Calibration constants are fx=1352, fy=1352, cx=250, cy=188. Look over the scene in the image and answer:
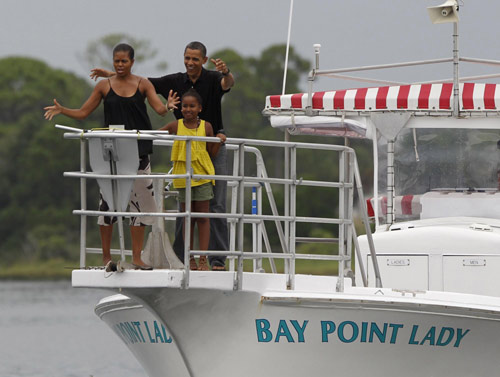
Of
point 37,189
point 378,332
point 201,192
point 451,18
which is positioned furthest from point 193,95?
point 37,189

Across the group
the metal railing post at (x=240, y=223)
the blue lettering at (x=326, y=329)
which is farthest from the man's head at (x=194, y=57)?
the blue lettering at (x=326, y=329)

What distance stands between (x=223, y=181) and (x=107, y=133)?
141 centimetres

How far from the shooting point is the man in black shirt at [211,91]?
38.7 feet

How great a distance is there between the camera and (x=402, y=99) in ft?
45.9

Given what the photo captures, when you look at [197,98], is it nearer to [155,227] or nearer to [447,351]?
[155,227]

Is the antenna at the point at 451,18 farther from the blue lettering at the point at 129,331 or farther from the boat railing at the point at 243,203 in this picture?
the blue lettering at the point at 129,331

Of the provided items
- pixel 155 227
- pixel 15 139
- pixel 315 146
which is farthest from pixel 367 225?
pixel 15 139

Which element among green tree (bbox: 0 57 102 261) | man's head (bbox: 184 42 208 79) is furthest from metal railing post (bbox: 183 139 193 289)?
green tree (bbox: 0 57 102 261)

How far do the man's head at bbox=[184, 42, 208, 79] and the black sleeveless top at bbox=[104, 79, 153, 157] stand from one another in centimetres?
59

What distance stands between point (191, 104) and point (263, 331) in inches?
79.6

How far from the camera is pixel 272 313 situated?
11438 millimetres

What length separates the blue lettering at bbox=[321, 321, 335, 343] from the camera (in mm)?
11492

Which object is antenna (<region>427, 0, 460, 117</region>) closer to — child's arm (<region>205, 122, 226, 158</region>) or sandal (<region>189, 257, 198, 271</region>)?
child's arm (<region>205, 122, 226, 158</region>)

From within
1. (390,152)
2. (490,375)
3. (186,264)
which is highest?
(390,152)
